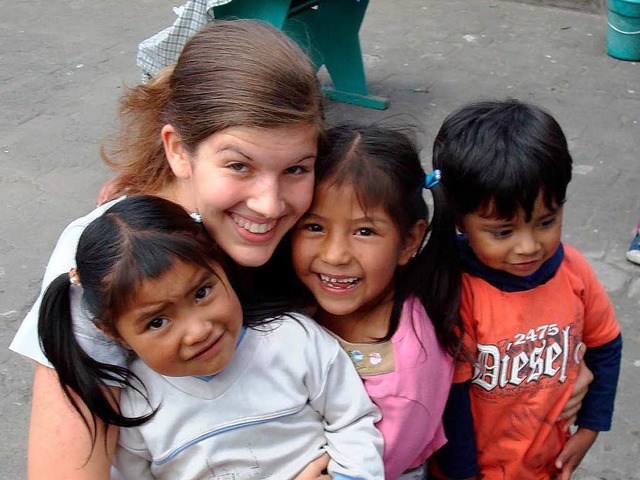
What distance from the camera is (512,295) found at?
5.83 feet

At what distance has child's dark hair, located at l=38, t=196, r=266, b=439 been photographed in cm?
142

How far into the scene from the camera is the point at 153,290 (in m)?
1.41

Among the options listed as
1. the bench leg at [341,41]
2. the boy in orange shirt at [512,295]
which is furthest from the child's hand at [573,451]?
the bench leg at [341,41]

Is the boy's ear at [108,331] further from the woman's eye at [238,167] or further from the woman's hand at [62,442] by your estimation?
the woman's eye at [238,167]

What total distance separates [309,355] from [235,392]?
150 mm

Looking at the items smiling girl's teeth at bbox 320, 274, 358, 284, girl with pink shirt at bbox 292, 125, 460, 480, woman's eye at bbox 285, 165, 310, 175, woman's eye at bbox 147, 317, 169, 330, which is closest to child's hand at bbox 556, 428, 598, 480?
girl with pink shirt at bbox 292, 125, 460, 480

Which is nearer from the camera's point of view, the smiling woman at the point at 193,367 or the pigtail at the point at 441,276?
the smiling woman at the point at 193,367

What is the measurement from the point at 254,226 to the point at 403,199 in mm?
289

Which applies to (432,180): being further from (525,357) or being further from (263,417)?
(263,417)

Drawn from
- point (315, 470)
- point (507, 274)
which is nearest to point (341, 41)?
point (507, 274)

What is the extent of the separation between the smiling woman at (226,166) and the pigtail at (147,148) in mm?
128

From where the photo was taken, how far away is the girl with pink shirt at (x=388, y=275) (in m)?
1.62

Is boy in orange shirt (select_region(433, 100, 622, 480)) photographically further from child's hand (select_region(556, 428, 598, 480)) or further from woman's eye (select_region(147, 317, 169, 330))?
woman's eye (select_region(147, 317, 169, 330))

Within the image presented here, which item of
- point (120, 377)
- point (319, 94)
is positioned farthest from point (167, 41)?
point (120, 377)
